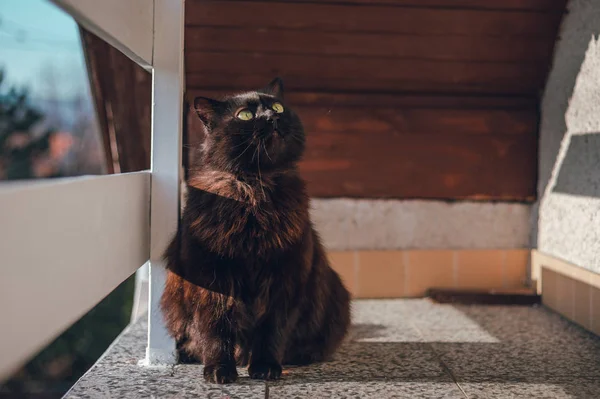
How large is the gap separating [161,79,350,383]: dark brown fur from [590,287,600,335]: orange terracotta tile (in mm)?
1103

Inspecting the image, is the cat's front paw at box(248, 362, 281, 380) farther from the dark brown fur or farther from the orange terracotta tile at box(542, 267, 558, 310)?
the orange terracotta tile at box(542, 267, 558, 310)

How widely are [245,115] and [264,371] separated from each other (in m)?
0.70

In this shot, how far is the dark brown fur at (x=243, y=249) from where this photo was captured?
1.58 m

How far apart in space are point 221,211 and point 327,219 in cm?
123

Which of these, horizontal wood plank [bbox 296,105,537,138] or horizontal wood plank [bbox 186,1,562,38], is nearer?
horizontal wood plank [bbox 186,1,562,38]

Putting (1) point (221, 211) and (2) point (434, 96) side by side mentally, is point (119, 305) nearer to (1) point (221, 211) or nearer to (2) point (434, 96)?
(2) point (434, 96)

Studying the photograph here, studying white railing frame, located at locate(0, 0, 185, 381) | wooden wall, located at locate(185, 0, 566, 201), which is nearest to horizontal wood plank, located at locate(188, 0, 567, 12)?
wooden wall, located at locate(185, 0, 566, 201)

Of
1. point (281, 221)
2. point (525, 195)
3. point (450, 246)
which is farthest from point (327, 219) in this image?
point (281, 221)

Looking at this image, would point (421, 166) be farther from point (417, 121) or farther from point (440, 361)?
point (440, 361)

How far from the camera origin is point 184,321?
168 centimetres

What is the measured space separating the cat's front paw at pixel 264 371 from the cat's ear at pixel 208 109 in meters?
0.68

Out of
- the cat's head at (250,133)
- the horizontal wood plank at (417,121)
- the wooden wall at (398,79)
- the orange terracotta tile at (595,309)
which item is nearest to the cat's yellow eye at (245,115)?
the cat's head at (250,133)

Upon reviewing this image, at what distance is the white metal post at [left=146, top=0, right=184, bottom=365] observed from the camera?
1.76m

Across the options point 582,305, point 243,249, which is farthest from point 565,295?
point 243,249
